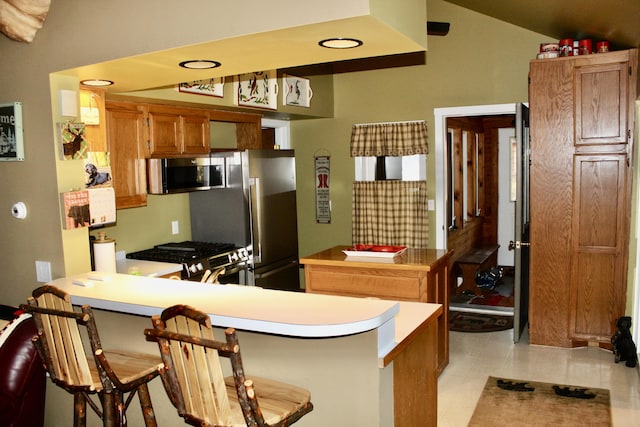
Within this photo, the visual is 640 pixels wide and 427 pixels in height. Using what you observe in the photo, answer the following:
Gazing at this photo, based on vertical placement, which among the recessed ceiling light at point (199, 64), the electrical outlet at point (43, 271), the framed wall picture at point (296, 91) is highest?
the framed wall picture at point (296, 91)

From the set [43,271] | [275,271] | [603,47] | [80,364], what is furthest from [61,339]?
[603,47]

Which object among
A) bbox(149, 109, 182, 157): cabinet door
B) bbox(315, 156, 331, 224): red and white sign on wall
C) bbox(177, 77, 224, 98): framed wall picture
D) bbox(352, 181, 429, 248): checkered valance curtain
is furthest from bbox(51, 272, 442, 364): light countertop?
bbox(315, 156, 331, 224): red and white sign on wall

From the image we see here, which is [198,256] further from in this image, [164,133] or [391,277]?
[391,277]

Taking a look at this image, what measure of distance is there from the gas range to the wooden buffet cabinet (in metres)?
0.81

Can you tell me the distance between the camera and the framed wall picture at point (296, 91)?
5586 millimetres

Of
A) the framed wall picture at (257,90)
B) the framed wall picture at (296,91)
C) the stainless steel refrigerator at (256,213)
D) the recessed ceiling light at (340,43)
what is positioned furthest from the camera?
the framed wall picture at (296,91)

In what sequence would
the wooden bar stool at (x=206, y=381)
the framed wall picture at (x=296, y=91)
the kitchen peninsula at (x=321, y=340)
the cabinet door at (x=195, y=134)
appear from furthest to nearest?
the framed wall picture at (x=296, y=91) → the cabinet door at (x=195, y=134) → the kitchen peninsula at (x=321, y=340) → the wooden bar stool at (x=206, y=381)

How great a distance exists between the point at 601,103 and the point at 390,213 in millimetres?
2360

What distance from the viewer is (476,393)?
13.0ft

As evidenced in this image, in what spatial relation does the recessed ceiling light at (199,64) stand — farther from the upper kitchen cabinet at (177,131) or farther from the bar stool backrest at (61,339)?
the upper kitchen cabinet at (177,131)

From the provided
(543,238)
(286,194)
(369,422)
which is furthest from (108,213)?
(543,238)

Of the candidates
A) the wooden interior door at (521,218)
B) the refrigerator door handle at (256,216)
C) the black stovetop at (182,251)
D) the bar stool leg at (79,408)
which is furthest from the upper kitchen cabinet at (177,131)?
the wooden interior door at (521,218)

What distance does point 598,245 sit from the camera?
463 cm

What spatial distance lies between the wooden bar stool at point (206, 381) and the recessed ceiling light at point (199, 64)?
1.26 metres
